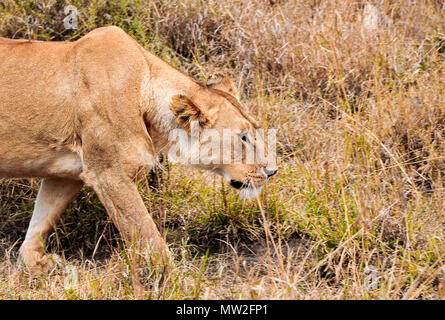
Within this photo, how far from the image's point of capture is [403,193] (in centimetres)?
344

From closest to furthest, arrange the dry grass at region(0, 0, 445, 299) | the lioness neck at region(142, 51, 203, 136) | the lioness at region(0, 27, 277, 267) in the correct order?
1. the dry grass at region(0, 0, 445, 299)
2. the lioness at region(0, 27, 277, 267)
3. the lioness neck at region(142, 51, 203, 136)

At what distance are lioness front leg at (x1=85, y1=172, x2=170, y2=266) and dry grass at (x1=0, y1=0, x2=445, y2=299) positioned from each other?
0.12 metres

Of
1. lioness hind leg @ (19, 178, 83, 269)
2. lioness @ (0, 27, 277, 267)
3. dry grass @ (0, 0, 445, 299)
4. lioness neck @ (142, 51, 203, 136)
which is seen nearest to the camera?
dry grass @ (0, 0, 445, 299)

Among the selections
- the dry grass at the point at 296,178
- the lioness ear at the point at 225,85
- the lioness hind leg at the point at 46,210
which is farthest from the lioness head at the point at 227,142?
the lioness hind leg at the point at 46,210

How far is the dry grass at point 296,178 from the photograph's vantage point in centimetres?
310

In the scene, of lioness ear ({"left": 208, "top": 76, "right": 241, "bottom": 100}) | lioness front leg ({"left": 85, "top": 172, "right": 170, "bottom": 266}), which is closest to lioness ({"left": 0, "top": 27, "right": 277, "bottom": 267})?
lioness front leg ({"left": 85, "top": 172, "right": 170, "bottom": 266})

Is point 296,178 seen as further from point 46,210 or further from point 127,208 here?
point 46,210

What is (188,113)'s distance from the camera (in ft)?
10.9

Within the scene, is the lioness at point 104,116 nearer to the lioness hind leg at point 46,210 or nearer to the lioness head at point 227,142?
the lioness head at point 227,142

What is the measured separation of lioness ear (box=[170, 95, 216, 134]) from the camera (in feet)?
10.8

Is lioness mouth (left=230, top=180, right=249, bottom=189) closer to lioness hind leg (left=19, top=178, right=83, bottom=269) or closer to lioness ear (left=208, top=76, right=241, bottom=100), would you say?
lioness ear (left=208, top=76, right=241, bottom=100)

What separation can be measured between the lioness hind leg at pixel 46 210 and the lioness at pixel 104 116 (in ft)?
0.69

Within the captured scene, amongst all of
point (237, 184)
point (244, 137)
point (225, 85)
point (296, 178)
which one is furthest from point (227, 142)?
point (296, 178)
